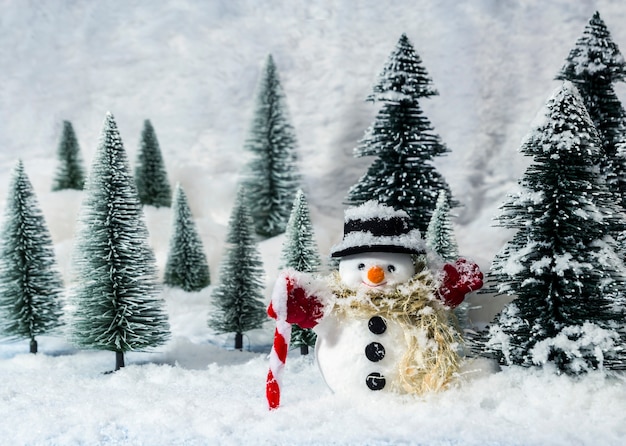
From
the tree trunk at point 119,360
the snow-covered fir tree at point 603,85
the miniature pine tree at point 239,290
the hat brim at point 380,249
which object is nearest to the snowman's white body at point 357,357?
the hat brim at point 380,249

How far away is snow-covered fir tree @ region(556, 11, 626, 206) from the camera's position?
385 centimetres

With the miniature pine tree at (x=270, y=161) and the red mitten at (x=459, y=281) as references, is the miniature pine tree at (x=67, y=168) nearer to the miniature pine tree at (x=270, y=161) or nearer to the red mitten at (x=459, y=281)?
the miniature pine tree at (x=270, y=161)

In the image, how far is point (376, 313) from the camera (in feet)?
9.27

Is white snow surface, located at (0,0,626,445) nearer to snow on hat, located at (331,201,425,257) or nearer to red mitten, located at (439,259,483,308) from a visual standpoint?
red mitten, located at (439,259,483,308)

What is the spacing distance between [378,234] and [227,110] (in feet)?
17.5

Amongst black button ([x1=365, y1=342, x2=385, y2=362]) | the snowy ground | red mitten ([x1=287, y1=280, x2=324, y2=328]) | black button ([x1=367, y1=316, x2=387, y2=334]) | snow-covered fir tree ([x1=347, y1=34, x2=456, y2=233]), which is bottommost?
the snowy ground

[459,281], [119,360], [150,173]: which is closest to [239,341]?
[119,360]

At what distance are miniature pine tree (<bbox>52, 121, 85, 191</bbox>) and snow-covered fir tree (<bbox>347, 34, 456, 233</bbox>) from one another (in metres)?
4.02

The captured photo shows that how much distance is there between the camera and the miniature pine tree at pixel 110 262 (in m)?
3.94

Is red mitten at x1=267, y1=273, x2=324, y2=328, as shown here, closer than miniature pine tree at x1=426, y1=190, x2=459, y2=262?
Yes

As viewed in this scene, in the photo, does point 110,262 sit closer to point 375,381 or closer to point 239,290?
point 239,290

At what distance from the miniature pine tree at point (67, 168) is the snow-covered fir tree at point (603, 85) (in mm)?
5330

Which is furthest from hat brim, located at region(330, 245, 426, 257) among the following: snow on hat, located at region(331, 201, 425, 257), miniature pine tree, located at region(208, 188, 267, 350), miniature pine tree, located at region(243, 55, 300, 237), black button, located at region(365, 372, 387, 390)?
miniature pine tree, located at region(243, 55, 300, 237)

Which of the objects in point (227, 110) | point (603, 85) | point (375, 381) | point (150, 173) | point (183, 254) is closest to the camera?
point (375, 381)
